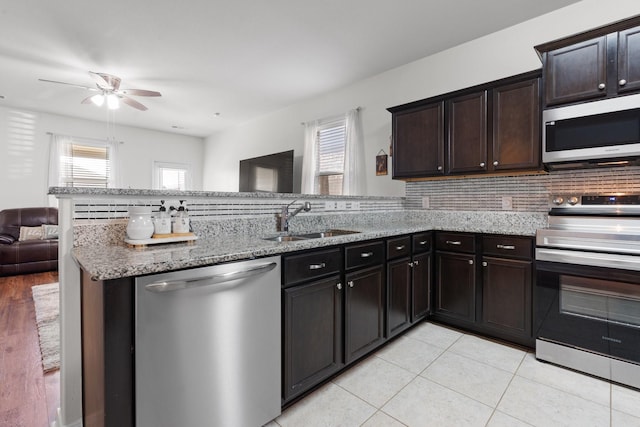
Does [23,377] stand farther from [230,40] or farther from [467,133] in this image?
[467,133]

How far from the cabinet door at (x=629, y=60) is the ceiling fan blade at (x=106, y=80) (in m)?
4.88

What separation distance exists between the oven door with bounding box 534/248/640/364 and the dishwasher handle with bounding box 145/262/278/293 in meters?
1.86

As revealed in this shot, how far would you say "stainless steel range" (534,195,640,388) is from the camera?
173 cm

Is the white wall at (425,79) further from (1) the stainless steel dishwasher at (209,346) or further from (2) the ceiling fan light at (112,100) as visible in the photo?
(1) the stainless steel dishwasher at (209,346)

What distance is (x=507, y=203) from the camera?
8.84ft

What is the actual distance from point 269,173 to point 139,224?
3.96 meters

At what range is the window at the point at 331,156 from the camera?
14.1 feet

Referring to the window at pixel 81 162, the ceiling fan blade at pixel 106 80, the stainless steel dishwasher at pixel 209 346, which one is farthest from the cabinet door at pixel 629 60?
the window at pixel 81 162

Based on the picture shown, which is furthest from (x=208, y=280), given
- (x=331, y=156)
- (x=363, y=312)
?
(x=331, y=156)

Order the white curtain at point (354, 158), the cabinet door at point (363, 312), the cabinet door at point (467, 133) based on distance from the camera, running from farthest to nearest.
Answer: the white curtain at point (354, 158) → the cabinet door at point (467, 133) → the cabinet door at point (363, 312)

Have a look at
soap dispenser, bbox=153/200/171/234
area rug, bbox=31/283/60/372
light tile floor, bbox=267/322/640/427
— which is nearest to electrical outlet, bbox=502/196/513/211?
light tile floor, bbox=267/322/640/427

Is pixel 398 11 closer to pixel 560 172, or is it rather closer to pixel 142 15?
pixel 560 172

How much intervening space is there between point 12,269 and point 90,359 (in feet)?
15.7

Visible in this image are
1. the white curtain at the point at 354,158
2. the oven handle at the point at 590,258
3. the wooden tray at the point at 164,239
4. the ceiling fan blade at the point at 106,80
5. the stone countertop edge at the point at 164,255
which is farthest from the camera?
the white curtain at the point at 354,158
